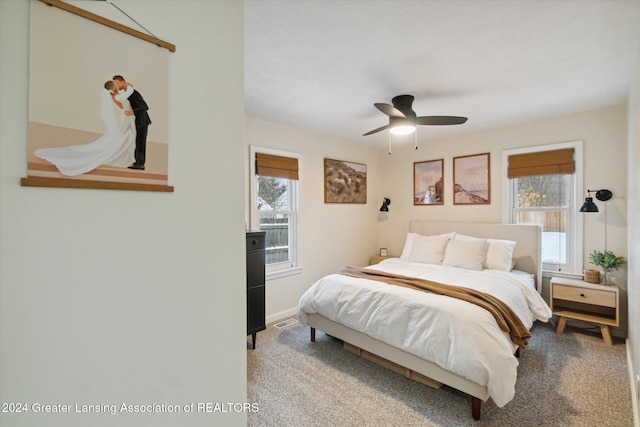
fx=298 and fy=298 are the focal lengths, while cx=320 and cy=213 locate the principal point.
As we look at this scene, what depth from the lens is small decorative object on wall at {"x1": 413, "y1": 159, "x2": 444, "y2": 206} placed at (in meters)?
4.52

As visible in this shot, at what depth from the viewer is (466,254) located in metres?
3.54

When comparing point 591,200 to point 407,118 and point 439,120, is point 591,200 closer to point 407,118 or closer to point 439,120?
point 439,120

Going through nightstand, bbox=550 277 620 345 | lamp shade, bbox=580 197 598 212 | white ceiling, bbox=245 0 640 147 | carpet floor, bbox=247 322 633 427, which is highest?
white ceiling, bbox=245 0 640 147

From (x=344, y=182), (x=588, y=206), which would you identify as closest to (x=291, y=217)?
(x=344, y=182)

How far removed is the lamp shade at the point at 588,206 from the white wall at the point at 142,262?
12.2ft

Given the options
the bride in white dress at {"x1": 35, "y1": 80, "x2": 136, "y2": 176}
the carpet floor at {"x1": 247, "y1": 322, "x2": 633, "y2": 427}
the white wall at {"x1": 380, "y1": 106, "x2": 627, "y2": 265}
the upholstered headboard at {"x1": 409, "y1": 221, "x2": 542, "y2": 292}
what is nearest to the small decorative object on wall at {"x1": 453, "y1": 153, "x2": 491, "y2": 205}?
the white wall at {"x1": 380, "y1": 106, "x2": 627, "y2": 265}

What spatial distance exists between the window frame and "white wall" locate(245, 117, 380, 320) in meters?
0.06

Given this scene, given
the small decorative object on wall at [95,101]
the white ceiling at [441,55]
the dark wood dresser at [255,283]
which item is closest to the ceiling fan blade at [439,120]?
the white ceiling at [441,55]

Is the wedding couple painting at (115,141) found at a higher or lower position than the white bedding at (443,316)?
higher

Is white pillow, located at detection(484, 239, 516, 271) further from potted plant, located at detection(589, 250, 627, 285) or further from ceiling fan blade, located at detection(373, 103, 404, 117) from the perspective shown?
ceiling fan blade, located at detection(373, 103, 404, 117)

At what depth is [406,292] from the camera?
2482 millimetres

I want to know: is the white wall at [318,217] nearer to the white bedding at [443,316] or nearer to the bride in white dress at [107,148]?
the white bedding at [443,316]

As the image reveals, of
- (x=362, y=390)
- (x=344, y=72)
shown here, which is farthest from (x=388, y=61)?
(x=362, y=390)

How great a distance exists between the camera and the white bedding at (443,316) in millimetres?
1885
